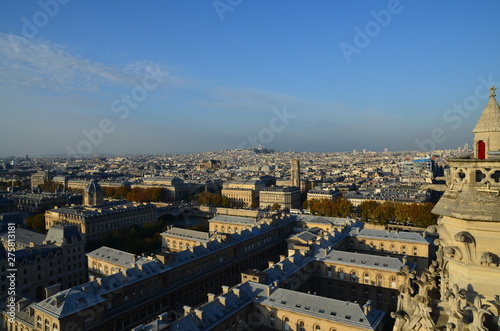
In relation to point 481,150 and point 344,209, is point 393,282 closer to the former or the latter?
point 481,150

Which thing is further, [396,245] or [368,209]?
[368,209]

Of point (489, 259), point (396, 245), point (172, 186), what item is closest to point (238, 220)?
point (396, 245)

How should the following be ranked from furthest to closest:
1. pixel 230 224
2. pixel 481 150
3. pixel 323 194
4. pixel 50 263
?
pixel 323 194 < pixel 230 224 < pixel 50 263 < pixel 481 150

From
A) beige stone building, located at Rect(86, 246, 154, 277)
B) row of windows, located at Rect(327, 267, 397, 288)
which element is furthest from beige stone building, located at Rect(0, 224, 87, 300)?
row of windows, located at Rect(327, 267, 397, 288)

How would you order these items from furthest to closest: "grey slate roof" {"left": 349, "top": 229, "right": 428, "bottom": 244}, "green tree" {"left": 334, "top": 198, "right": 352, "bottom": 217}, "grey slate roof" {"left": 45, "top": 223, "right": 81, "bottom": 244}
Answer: "green tree" {"left": 334, "top": 198, "right": 352, "bottom": 217}, "grey slate roof" {"left": 349, "top": 229, "right": 428, "bottom": 244}, "grey slate roof" {"left": 45, "top": 223, "right": 81, "bottom": 244}

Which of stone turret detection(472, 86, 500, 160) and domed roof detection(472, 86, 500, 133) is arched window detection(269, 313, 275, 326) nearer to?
stone turret detection(472, 86, 500, 160)

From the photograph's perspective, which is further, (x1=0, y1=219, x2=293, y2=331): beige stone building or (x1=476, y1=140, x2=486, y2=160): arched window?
(x1=0, y1=219, x2=293, y2=331): beige stone building

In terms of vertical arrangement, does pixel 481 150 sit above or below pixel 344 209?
above

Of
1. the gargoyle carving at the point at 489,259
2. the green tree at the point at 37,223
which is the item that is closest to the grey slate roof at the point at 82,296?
the gargoyle carving at the point at 489,259
